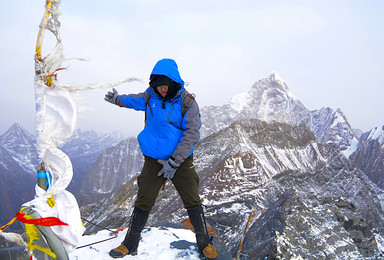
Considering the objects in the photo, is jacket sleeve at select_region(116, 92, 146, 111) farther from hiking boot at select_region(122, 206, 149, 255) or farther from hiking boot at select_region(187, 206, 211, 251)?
hiking boot at select_region(187, 206, 211, 251)

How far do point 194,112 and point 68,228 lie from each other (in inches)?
115

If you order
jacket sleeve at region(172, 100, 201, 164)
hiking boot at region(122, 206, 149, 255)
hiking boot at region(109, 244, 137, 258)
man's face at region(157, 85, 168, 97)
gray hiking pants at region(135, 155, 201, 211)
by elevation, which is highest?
man's face at region(157, 85, 168, 97)

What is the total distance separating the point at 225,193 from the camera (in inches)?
4016

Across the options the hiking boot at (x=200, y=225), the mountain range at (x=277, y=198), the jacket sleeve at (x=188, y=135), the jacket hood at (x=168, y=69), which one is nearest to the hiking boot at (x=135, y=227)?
the hiking boot at (x=200, y=225)

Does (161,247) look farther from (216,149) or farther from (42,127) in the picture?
(216,149)

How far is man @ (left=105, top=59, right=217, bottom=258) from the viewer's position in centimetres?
493

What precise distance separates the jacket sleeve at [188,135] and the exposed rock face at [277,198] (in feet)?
101

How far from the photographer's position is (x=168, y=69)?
4871 millimetres

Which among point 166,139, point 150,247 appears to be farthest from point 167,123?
point 150,247

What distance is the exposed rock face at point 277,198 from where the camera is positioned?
59.8 m

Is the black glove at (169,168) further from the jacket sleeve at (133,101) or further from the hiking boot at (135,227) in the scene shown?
the jacket sleeve at (133,101)

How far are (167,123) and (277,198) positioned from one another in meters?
105

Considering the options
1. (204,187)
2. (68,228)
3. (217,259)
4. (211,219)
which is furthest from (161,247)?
(204,187)

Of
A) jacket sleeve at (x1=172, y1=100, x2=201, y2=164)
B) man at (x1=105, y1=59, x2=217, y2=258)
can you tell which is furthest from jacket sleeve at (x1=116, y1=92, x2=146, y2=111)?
jacket sleeve at (x1=172, y1=100, x2=201, y2=164)
